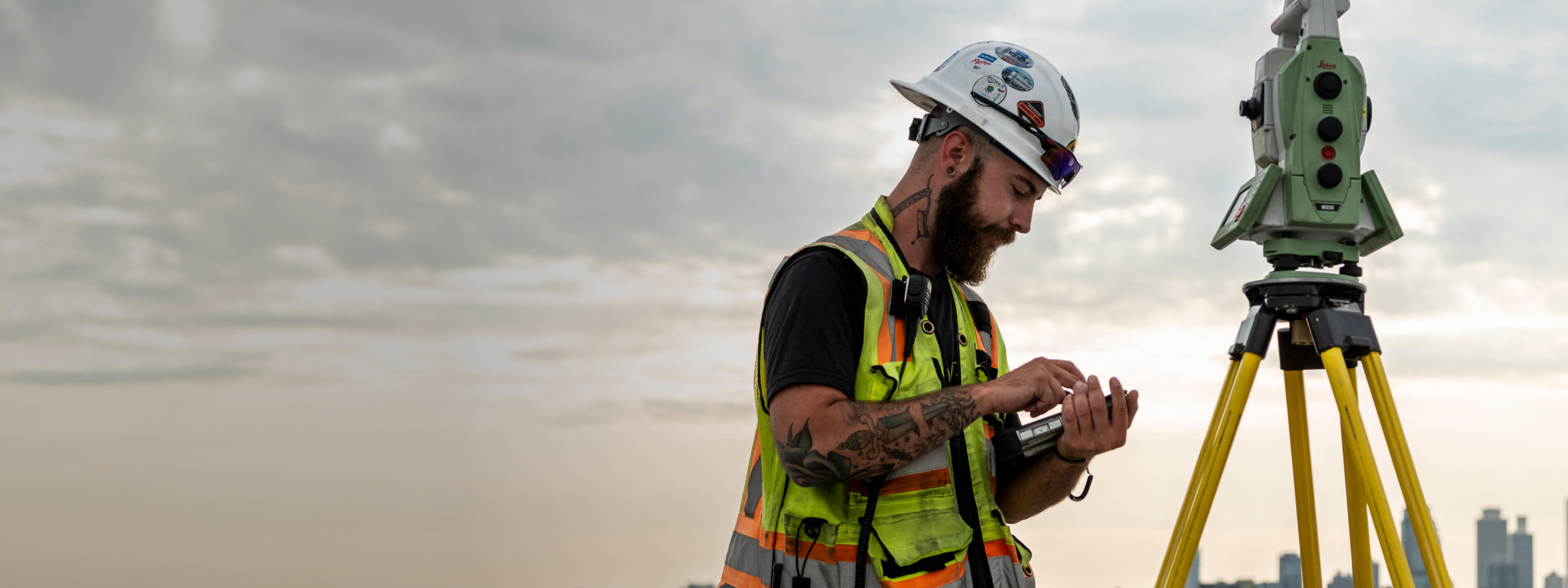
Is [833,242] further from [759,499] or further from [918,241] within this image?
[759,499]

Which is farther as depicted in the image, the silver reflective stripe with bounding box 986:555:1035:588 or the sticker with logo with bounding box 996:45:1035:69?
the sticker with logo with bounding box 996:45:1035:69

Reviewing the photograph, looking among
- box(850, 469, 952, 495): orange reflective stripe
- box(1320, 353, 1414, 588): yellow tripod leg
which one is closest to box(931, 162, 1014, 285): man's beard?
box(850, 469, 952, 495): orange reflective stripe

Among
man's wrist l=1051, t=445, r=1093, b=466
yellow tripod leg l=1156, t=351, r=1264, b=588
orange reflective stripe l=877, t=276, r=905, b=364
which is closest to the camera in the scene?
orange reflective stripe l=877, t=276, r=905, b=364

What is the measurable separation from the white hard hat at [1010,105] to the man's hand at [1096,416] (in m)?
0.74

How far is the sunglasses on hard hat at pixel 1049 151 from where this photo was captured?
3.29m

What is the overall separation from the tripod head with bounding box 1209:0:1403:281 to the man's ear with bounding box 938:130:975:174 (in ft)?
6.42

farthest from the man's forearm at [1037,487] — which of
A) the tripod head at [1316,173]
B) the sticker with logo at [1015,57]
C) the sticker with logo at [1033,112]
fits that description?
the tripod head at [1316,173]

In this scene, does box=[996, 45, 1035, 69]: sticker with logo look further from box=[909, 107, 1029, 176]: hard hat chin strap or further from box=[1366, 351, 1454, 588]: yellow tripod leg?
box=[1366, 351, 1454, 588]: yellow tripod leg

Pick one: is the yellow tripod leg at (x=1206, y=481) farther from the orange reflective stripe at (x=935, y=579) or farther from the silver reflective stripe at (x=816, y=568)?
the orange reflective stripe at (x=935, y=579)

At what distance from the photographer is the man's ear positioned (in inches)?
128

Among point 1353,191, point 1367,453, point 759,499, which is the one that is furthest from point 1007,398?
point 1353,191

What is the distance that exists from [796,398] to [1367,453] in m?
2.66

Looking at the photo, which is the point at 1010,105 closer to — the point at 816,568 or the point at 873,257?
the point at 873,257

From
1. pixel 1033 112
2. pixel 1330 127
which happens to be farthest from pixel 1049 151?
pixel 1330 127
